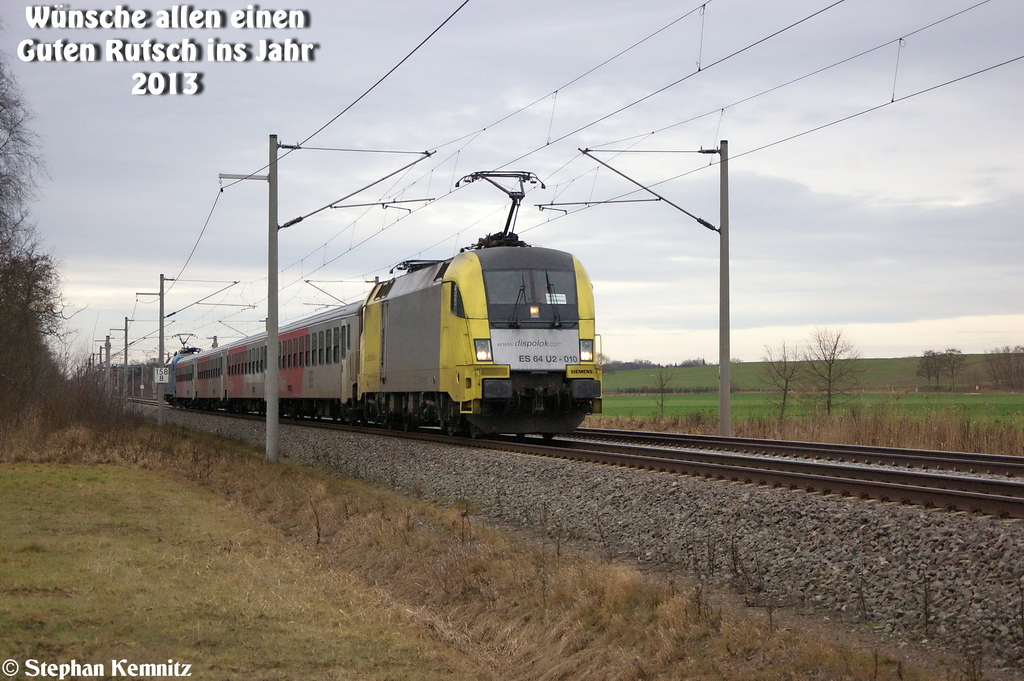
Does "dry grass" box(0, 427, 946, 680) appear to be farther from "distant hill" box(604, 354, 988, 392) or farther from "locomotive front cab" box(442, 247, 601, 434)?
"distant hill" box(604, 354, 988, 392)

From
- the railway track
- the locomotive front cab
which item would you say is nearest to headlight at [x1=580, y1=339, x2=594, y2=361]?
the locomotive front cab

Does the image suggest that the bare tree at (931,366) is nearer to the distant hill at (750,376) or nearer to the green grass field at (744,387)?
the green grass field at (744,387)

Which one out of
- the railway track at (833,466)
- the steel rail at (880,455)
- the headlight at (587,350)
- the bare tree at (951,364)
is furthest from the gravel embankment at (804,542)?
the bare tree at (951,364)

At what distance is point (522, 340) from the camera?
18.6 meters

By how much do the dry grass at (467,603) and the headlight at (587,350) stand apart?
631cm

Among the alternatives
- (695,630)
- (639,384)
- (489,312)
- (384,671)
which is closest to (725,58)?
(489,312)

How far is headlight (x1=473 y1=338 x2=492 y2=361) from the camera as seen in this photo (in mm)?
18172

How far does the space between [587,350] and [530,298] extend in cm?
157

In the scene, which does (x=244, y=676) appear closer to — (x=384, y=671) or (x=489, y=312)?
(x=384, y=671)

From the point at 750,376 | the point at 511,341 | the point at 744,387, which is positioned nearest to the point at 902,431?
the point at 511,341

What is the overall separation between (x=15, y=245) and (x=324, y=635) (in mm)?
25863

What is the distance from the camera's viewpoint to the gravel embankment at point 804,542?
6.73 m

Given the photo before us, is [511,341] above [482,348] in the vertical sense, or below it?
above

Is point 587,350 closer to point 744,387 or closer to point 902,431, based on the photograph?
point 902,431
